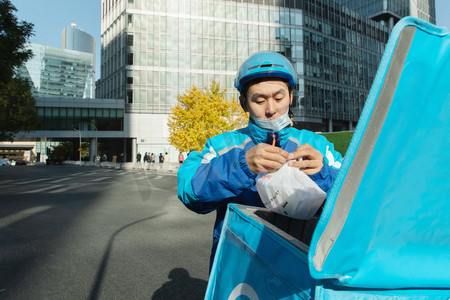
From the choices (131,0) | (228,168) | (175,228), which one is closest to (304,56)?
(131,0)

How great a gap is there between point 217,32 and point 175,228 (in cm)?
4829

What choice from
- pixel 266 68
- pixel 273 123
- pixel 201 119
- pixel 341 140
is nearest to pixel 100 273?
pixel 273 123

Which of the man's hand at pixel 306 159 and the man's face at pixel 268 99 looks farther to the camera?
the man's face at pixel 268 99

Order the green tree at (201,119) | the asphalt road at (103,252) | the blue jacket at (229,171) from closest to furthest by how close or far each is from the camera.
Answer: the blue jacket at (229,171)
the asphalt road at (103,252)
the green tree at (201,119)

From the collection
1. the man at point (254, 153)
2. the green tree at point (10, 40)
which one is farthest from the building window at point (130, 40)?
the man at point (254, 153)

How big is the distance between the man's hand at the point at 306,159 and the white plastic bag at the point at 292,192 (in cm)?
6

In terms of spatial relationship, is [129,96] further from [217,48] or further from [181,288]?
[181,288]

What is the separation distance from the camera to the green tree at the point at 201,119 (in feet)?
97.1

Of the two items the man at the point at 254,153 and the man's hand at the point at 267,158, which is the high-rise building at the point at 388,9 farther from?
the man's hand at the point at 267,158

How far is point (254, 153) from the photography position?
1.31 meters

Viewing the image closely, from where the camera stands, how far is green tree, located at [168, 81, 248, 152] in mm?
29609

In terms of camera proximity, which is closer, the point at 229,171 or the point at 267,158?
the point at 267,158

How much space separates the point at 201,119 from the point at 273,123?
28898 millimetres

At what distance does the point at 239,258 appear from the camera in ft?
3.77
